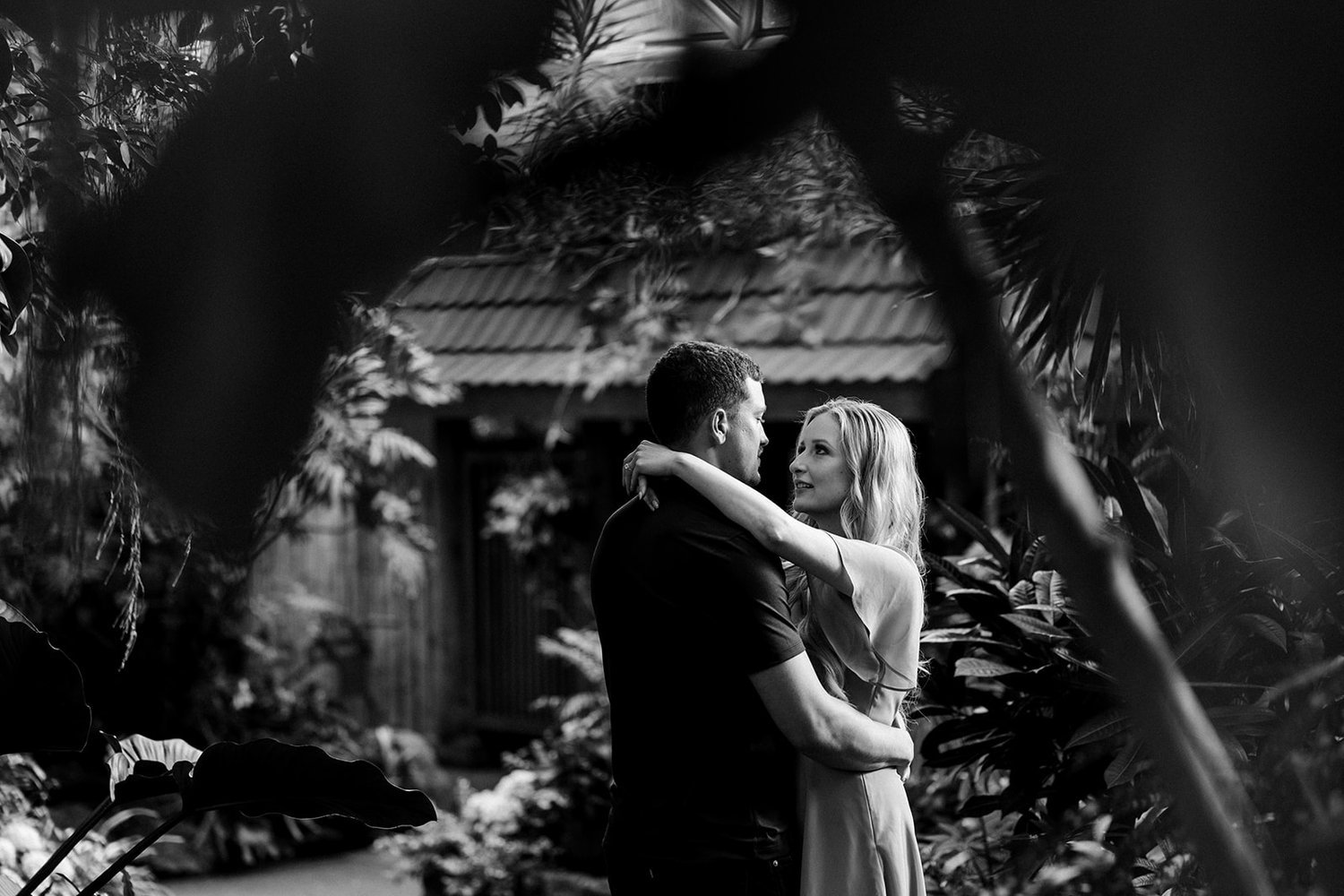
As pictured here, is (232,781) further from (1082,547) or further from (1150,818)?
(1082,547)

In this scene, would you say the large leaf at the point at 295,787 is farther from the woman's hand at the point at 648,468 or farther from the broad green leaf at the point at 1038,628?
the broad green leaf at the point at 1038,628

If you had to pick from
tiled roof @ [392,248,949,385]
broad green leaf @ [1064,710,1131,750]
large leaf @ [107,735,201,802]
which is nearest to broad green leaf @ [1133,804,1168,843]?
broad green leaf @ [1064,710,1131,750]

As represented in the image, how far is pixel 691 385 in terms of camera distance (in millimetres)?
2918

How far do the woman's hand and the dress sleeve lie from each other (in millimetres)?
391

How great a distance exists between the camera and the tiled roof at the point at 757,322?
307 inches

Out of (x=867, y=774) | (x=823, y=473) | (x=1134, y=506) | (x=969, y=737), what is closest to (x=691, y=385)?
(x=823, y=473)

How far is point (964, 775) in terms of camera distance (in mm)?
5359

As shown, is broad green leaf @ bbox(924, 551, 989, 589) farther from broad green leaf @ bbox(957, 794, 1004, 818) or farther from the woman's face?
the woman's face

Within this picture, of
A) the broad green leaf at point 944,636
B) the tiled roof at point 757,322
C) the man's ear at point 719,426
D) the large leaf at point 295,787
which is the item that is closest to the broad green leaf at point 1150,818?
the broad green leaf at point 944,636

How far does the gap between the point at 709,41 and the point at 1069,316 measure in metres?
1.90

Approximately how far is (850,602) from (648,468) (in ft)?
1.65

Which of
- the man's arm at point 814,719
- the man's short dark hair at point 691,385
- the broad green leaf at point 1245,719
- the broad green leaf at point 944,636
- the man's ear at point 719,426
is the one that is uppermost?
the man's short dark hair at point 691,385

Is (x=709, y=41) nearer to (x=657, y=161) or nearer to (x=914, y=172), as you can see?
(x=657, y=161)

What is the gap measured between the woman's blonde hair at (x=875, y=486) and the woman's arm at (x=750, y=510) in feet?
0.78
